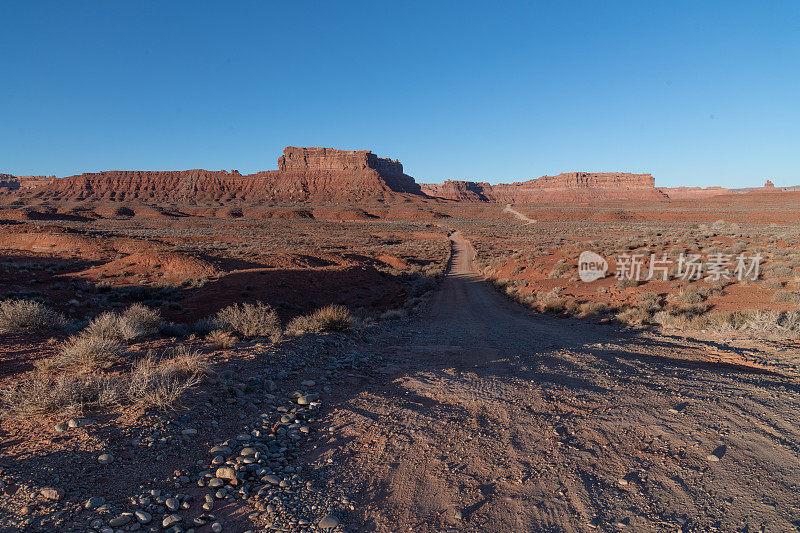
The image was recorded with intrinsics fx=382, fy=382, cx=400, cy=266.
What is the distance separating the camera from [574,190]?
172250 millimetres

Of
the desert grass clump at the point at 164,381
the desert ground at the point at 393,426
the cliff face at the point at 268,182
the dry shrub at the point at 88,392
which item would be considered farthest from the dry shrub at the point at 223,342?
the cliff face at the point at 268,182

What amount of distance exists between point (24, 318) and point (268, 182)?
5380 inches

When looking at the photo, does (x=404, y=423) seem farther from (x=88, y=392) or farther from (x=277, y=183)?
(x=277, y=183)

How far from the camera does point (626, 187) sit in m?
170

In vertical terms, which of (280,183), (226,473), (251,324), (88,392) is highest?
(280,183)

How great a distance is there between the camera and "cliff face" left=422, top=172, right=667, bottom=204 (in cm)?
16238

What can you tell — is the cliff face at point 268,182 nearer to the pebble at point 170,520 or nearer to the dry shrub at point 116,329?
the dry shrub at point 116,329

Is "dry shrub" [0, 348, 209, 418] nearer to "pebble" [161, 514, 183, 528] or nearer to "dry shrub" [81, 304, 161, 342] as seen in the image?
"pebble" [161, 514, 183, 528]

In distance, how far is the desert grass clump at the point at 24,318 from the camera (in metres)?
7.09

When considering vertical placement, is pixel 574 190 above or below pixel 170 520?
above

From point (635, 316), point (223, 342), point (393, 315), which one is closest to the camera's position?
point (223, 342)

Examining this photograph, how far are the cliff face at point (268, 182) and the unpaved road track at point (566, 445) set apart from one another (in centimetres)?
11918

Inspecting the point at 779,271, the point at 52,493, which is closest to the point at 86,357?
the point at 52,493

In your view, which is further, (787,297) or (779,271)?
(779,271)
